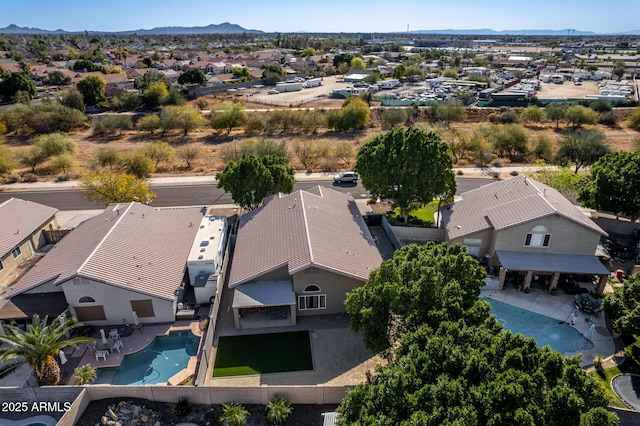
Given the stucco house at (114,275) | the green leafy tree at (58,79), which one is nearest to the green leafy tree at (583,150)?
the stucco house at (114,275)

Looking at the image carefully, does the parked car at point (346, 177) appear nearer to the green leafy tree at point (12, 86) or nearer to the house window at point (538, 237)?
the house window at point (538, 237)

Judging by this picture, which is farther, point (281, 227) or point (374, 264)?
point (281, 227)

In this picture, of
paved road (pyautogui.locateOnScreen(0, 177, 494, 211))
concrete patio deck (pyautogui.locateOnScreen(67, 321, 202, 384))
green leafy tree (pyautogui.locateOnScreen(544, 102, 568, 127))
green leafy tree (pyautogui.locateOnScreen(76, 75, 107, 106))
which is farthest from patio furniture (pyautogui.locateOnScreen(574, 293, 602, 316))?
green leafy tree (pyautogui.locateOnScreen(76, 75, 107, 106))

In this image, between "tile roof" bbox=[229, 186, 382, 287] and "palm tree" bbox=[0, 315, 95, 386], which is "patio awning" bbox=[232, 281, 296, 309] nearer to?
"tile roof" bbox=[229, 186, 382, 287]

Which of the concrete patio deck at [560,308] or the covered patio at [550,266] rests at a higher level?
the covered patio at [550,266]

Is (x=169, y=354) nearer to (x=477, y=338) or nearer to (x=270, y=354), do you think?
(x=270, y=354)

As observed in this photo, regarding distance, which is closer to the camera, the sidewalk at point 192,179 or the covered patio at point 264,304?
the covered patio at point 264,304

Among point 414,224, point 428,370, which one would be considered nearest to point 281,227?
point 414,224
